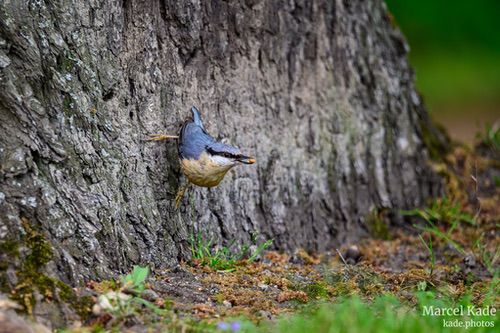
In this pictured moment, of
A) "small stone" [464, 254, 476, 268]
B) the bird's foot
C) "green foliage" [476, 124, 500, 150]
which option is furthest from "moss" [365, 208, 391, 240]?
the bird's foot

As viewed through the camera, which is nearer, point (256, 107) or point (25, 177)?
point (25, 177)

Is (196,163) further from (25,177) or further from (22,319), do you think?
(22,319)

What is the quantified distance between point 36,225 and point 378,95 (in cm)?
403

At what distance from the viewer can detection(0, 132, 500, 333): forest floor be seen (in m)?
4.04

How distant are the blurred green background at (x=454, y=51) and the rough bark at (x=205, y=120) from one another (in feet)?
18.6

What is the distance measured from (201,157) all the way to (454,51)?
32.0 feet

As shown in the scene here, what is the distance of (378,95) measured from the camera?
745cm

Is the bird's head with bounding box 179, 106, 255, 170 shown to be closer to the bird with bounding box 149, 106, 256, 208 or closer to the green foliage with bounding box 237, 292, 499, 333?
the bird with bounding box 149, 106, 256, 208

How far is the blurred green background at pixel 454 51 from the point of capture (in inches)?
529

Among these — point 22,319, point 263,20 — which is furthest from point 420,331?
point 263,20

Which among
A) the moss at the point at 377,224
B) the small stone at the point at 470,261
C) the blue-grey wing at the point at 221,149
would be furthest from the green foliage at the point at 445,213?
the blue-grey wing at the point at 221,149

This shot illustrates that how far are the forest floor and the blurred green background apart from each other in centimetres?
607

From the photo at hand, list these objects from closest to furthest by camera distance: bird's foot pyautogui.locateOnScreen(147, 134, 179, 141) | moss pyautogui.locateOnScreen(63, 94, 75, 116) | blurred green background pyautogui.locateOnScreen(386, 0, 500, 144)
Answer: moss pyautogui.locateOnScreen(63, 94, 75, 116)
bird's foot pyautogui.locateOnScreen(147, 134, 179, 141)
blurred green background pyautogui.locateOnScreen(386, 0, 500, 144)

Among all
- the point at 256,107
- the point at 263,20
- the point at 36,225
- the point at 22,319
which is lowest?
the point at 22,319
